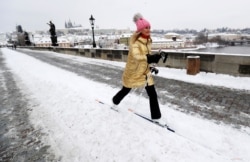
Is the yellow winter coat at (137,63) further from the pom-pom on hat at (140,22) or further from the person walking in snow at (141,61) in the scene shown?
the pom-pom on hat at (140,22)

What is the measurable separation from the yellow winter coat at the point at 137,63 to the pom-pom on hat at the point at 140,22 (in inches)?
5.7

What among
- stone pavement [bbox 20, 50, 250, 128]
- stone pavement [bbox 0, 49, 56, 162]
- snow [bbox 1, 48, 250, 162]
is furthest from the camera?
stone pavement [bbox 20, 50, 250, 128]

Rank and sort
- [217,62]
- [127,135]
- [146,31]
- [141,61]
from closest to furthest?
[127,135], [146,31], [141,61], [217,62]

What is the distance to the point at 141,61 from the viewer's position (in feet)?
12.9

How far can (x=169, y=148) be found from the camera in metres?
3.23

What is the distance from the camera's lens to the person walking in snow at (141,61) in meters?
3.77

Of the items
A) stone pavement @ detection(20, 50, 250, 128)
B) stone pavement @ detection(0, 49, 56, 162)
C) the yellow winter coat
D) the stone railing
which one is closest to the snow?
stone pavement @ detection(0, 49, 56, 162)

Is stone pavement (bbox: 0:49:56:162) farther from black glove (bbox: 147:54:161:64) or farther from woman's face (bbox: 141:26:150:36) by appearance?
woman's face (bbox: 141:26:150:36)

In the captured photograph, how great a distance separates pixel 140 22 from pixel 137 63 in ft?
2.53

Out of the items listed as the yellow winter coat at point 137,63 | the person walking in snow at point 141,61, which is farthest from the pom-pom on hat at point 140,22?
the yellow winter coat at point 137,63

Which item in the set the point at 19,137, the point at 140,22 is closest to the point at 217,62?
the point at 140,22

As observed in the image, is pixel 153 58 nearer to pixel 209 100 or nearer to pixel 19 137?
pixel 209 100

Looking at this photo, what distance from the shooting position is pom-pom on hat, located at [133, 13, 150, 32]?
12.2 ft

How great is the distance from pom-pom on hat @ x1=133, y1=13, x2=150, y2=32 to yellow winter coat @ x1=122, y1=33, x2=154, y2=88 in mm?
144
